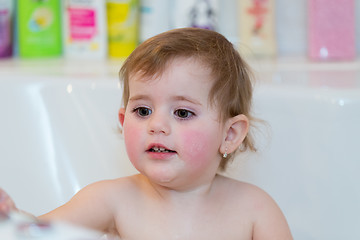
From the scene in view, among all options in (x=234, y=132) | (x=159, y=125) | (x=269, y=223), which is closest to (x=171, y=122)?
(x=159, y=125)

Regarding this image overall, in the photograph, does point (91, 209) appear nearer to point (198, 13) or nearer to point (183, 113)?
point (183, 113)

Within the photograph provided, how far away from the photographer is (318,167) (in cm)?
115

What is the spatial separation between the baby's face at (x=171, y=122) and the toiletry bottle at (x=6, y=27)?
2.54 feet

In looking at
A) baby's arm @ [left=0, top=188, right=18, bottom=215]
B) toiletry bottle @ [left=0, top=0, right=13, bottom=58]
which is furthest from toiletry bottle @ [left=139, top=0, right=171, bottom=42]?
baby's arm @ [left=0, top=188, right=18, bottom=215]

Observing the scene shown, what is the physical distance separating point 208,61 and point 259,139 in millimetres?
317

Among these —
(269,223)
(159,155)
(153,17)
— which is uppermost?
(153,17)

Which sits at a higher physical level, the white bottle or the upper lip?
the white bottle

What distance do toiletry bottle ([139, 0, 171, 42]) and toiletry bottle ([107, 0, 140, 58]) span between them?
0.02 m

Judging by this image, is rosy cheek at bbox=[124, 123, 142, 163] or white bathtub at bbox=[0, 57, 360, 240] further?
white bathtub at bbox=[0, 57, 360, 240]

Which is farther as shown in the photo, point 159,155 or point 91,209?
point 91,209

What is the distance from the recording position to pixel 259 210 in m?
0.98

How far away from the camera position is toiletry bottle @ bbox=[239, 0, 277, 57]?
1.47 meters

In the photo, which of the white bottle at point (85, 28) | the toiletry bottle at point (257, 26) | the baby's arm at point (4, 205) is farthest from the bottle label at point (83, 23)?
the baby's arm at point (4, 205)

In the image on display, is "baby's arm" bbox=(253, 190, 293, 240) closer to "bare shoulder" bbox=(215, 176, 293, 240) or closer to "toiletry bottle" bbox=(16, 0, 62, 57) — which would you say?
"bare shoulder" bbox=(215, 176, 293, 240)
